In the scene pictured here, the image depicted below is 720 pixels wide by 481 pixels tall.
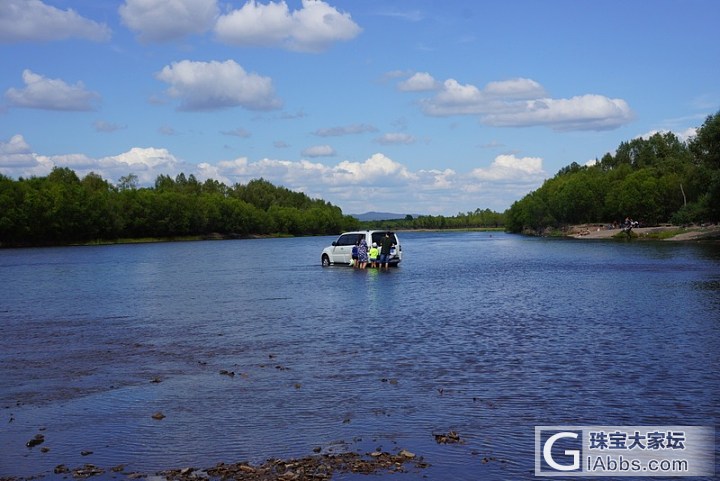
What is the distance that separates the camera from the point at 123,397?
43.2ft

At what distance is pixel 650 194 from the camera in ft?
455

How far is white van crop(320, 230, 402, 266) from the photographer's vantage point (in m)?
48.1

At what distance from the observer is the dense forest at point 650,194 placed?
83.2 meters

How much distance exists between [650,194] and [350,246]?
341ft

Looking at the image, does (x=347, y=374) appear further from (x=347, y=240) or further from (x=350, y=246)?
(x=347, y=240)

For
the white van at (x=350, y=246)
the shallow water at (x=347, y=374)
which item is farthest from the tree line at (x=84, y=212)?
the shallow water at (x=347, y=374)

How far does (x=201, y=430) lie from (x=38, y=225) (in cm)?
13806

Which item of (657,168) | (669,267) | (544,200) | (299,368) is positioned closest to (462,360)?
(299,368)

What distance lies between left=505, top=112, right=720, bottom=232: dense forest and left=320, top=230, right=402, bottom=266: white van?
1753 inches

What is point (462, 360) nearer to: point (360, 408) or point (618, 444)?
point (360, 408)

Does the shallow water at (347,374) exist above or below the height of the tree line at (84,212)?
below

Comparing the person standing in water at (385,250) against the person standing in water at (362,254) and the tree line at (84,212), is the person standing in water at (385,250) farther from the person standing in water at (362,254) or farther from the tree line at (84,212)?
the tree line at (84,212)

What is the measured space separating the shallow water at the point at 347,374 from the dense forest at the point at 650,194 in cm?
5931

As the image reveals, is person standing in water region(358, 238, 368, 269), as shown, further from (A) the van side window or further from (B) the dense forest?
(B) the dense forest
